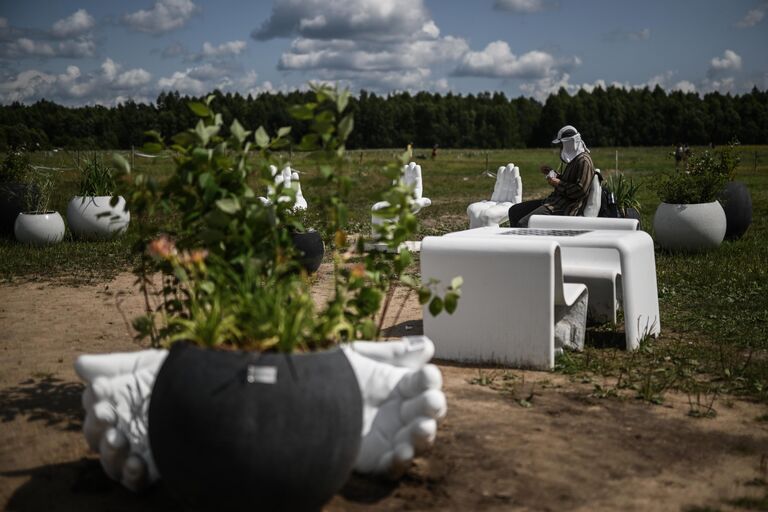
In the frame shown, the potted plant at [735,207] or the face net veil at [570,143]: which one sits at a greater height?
the face net veil at [570,143]

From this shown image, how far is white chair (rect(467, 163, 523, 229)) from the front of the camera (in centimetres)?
1202

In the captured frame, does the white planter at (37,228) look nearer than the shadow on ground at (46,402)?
No

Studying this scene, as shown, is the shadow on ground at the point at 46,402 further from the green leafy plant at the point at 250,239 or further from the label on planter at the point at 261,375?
the label on planter at the point at 261,375

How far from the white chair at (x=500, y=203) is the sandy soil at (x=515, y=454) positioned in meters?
6.03

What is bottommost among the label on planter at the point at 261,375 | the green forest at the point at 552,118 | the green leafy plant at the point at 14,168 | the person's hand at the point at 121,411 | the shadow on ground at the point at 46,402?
the shadow on ground at the point at 46,402

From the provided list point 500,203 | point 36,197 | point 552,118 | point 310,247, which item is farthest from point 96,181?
point 552,118

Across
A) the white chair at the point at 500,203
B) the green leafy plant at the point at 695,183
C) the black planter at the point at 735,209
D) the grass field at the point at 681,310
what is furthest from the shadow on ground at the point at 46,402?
the black planter at the point at 735,209

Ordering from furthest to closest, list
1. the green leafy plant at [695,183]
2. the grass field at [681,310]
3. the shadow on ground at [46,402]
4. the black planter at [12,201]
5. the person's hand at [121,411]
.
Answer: the black planter at [12,201] < the green leafy plant at [695,183] < the grass field at [681,310] < the shadow on ground at [46,402] < the person's hand at [121,411]

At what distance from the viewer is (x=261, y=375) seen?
3.10 meters

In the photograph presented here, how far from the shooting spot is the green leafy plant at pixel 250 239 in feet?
11.3

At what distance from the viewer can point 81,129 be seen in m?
70.9

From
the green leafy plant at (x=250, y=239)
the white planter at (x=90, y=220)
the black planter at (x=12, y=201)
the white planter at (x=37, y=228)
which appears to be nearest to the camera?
the green leafy plant at (x=250, y=239)

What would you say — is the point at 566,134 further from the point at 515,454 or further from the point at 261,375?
the point at 261,375

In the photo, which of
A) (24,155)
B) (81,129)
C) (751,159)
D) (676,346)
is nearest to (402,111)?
(81,129)
